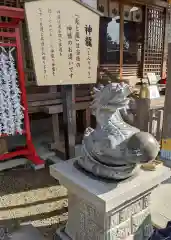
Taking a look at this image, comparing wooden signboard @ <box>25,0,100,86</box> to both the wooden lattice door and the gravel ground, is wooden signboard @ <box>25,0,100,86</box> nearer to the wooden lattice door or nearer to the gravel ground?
the gravel ground

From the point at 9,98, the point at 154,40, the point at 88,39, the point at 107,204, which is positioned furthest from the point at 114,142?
the point at 154,40

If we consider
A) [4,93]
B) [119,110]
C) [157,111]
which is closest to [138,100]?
[157,111]

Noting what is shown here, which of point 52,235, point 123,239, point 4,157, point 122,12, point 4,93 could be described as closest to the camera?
point 123,239

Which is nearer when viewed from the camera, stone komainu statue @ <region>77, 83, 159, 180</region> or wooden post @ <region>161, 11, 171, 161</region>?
stone komainu statue @ <region>77, 83, 159, 180</region>

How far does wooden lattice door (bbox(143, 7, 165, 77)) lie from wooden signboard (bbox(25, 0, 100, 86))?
4.23 metres

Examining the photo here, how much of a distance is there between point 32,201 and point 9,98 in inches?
73.4

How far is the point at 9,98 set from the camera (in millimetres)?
4051

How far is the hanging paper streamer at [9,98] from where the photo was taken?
392cm

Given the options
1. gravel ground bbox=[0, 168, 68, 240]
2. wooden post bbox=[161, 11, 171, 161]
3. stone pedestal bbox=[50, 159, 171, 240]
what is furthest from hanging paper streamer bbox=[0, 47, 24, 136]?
wooden post bbox=[161, 11, 171, 161]

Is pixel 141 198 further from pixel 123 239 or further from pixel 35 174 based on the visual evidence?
pixel 35 174

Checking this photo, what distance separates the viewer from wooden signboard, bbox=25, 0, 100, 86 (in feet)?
9.61

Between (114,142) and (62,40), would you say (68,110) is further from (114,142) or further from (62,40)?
(114,142)

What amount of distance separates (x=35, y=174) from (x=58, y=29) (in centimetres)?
264

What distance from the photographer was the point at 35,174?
4230 millimetres
